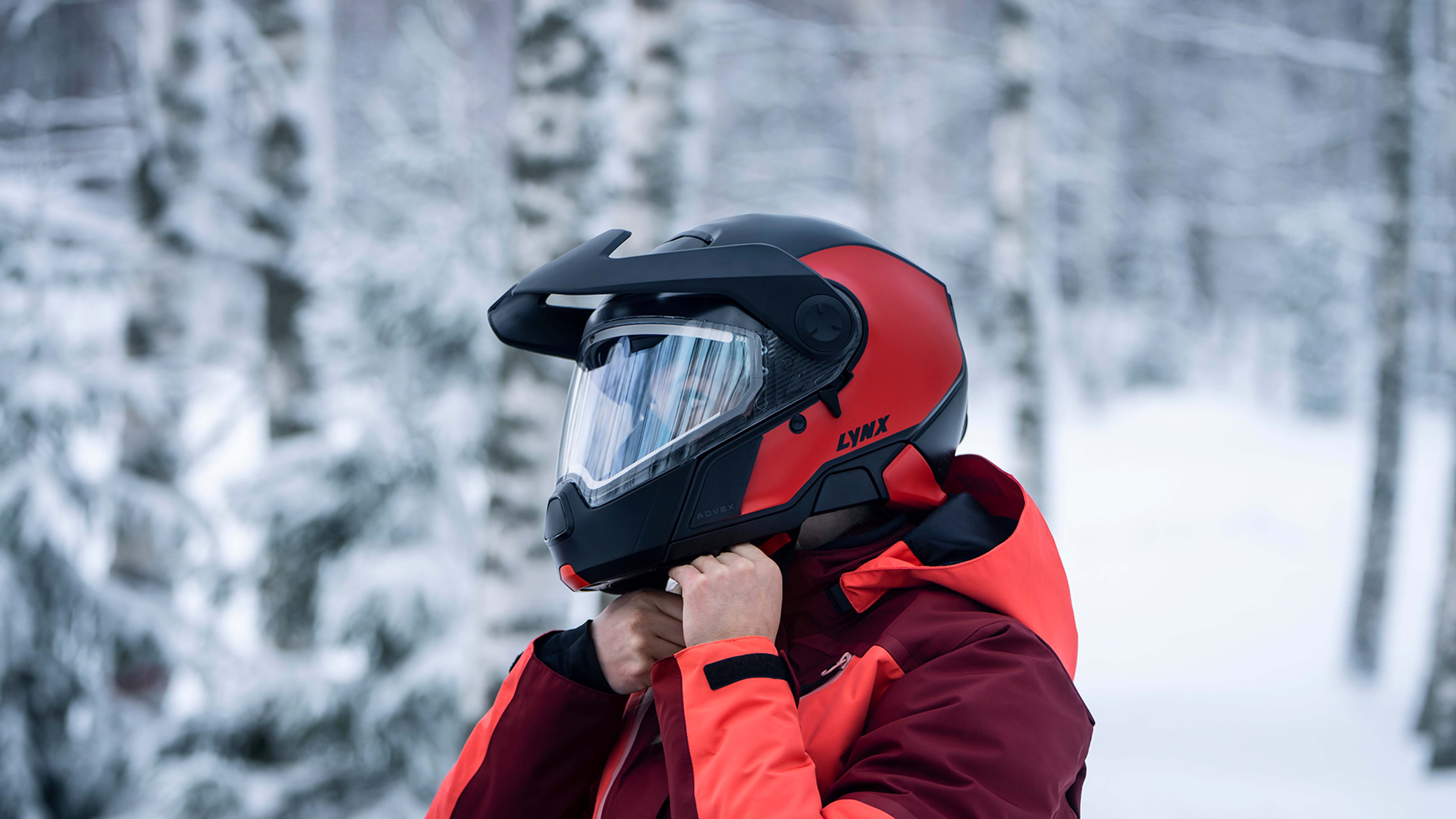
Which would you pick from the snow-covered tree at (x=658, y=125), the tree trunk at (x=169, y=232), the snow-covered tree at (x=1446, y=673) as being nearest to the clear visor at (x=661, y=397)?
the snow-covered tree at (x=658, y=125)

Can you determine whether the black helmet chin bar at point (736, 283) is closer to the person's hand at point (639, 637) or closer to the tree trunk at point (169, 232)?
the person's hand at point (639, 637)

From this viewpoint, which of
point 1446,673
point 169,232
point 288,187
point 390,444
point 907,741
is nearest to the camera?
point 907,741

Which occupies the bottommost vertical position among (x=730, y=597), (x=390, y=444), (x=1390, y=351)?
(x=1390, y=351)

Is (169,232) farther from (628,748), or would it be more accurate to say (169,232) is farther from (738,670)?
(738,670)

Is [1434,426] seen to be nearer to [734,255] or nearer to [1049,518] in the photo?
[1049,518]

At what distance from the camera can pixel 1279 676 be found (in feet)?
21.9

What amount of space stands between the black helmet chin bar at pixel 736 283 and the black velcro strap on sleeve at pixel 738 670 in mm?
453

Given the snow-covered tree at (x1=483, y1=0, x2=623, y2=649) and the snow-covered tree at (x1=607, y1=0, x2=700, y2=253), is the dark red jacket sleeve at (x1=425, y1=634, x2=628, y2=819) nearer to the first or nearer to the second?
the snow-covered tree at (x1=483, y1=0, x2=623, y2=649)

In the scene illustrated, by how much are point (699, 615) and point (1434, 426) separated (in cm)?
2030

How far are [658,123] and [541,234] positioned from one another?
99 cm

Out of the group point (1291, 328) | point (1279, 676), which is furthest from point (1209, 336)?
point (1279, 676)

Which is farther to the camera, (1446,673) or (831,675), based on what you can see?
(1446,673)

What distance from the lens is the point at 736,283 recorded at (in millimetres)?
1252

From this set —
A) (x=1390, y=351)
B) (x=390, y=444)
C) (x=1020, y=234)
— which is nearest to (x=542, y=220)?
(x=390, y=444)
